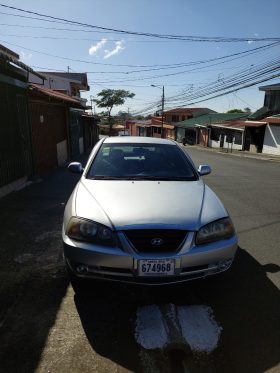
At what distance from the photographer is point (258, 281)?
4055 mm

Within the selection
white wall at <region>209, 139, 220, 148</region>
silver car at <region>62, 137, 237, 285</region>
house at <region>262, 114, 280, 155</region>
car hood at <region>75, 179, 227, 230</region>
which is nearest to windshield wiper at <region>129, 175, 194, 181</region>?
car hood at <region>75, 179, 227, 230</region>

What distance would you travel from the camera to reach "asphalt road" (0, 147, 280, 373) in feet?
8.79

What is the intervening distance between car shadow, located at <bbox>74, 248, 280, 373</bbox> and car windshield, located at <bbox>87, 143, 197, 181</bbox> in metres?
1.41

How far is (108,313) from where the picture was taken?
131 inches

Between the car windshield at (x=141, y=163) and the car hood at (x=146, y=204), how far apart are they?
0.25m

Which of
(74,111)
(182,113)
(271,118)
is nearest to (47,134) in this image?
(74,111)

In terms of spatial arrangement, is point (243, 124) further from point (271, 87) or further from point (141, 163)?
point (141, 163)

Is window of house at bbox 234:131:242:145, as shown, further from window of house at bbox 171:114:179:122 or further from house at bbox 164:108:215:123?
window of house at bbox 171:114:179:122

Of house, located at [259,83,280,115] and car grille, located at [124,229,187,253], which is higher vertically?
house, located at [259,83,280,115]

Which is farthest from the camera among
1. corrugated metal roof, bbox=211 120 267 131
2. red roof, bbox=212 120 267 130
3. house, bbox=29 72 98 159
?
corrugated metal roof, bbox=211 120 267 131

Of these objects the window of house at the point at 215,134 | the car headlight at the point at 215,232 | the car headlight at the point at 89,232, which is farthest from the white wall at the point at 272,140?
the car headlight at the point at 89,232

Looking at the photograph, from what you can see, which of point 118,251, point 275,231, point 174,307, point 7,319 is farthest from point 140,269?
point 275,231

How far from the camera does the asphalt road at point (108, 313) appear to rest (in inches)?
105

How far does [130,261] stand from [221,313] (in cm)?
111
